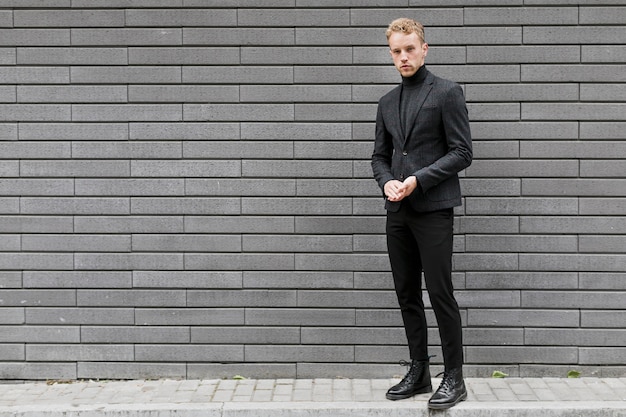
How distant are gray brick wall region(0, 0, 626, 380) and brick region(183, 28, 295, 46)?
1 centimetres

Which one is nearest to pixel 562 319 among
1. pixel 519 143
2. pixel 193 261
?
pixel 519 143

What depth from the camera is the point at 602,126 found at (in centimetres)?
527

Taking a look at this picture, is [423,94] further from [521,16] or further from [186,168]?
[186,168]

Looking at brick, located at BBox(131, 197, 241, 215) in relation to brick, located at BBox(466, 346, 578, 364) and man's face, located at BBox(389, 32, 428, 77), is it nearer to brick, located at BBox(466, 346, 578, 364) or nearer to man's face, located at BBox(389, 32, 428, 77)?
man's face, located at BBox(389, 32, 428, 77)

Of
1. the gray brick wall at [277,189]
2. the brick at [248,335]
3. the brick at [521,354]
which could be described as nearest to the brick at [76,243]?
the gray brick wall at [277,189]

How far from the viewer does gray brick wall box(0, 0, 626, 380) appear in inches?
208

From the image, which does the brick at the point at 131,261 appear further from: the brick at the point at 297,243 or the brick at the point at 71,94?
the brick at the point at 71,94

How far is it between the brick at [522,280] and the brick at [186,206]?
174 cm

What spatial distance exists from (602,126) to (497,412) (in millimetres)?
2101

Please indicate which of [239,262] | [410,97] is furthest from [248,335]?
[410,97]

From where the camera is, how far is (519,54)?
17.3 feet

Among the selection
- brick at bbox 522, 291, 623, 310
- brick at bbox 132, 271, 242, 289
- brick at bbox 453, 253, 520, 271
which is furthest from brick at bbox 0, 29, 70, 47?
brick at bbox 522, 291, 623, 310

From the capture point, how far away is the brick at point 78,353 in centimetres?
545

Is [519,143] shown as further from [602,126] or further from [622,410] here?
[622,410]
